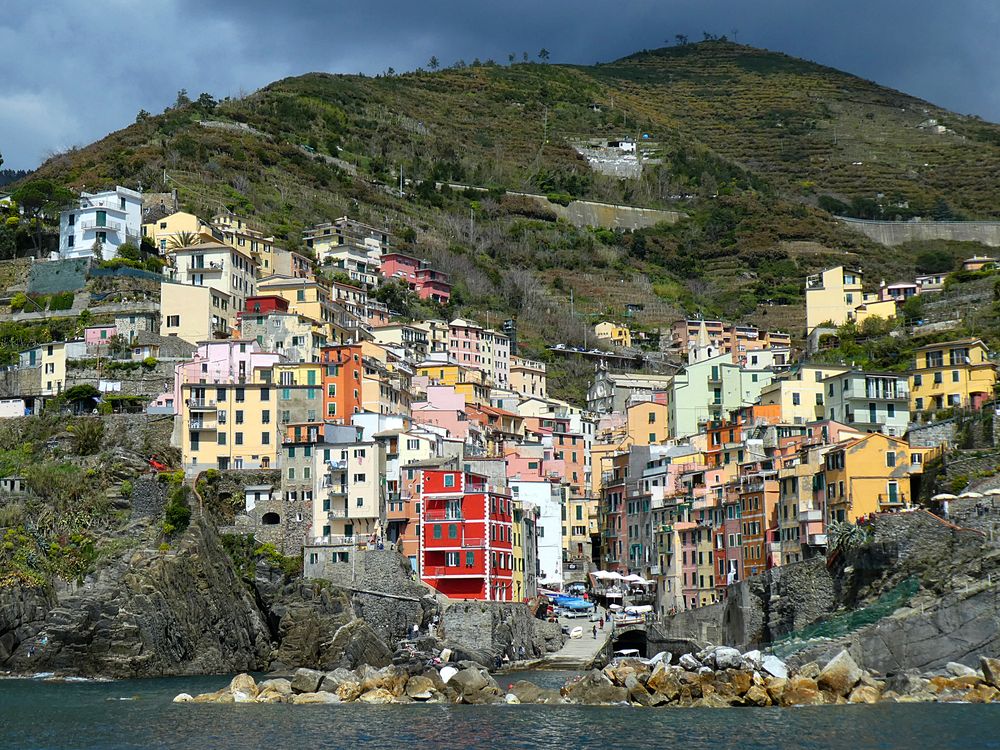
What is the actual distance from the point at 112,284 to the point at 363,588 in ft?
128

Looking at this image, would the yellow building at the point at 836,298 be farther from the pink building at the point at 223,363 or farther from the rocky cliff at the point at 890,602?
the rocky cliff at the point at 890,602

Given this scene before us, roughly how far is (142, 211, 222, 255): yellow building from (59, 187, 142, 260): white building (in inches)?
95.4

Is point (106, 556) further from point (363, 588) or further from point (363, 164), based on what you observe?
point (363, 164)

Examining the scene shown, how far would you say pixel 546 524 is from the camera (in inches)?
3671

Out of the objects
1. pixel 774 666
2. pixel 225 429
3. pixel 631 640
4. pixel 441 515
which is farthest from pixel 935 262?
pixel 774 666

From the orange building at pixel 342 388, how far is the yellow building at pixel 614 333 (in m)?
50.7

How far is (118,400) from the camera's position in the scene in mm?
92000

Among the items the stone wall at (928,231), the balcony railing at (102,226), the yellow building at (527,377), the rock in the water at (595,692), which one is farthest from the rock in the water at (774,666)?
the stone wall at (928,231)

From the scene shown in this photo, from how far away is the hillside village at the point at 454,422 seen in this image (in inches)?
3147

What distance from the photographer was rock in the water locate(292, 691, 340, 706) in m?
61.5

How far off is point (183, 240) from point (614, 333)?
4475 centimetres

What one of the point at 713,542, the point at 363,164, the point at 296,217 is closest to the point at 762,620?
the point at 713,542

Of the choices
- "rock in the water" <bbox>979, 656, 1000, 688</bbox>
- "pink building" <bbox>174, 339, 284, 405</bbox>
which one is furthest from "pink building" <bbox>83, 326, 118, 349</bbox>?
"rock in the water" <bbox>979, 656, 1000, 688</bbox>

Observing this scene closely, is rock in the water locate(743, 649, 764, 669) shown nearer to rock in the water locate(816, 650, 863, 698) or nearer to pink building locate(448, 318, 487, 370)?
rock in the water locate(816, 650, 863, 698)
